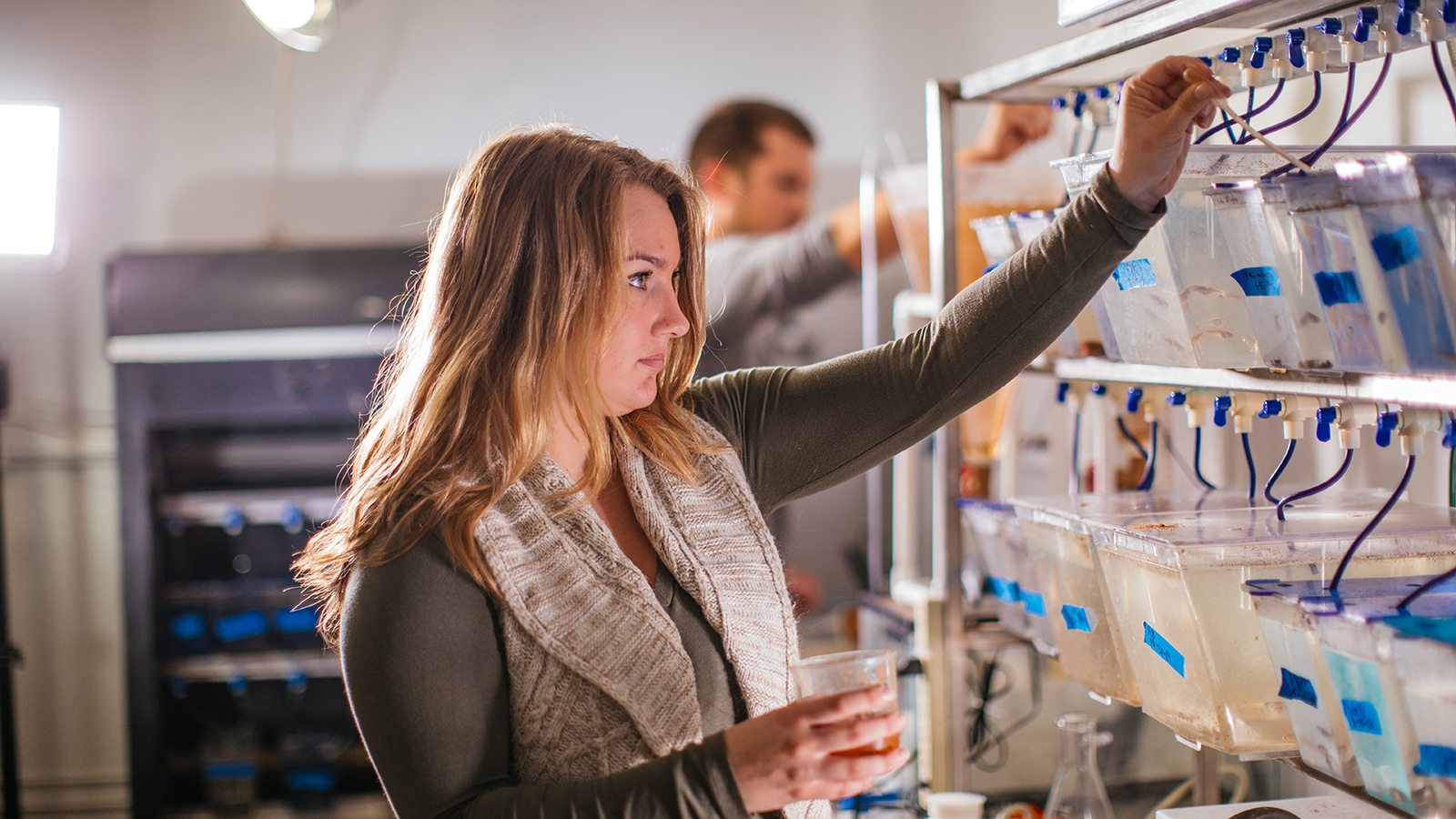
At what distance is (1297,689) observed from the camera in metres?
0.97

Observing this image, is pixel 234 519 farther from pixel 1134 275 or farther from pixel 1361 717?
pixel 1361 717

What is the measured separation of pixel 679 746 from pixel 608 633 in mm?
129

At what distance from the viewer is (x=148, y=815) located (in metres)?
2.97

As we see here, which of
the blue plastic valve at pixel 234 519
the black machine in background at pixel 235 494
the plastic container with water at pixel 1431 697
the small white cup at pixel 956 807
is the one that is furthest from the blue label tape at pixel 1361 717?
the blue plastic valve at pixel 234 519

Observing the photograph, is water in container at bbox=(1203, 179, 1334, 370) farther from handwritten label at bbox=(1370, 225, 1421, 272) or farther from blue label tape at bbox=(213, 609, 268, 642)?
blue label tape at bbox=(213, 609, 268, 642)

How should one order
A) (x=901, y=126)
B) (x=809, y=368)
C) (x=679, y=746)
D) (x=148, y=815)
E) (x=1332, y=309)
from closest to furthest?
(x=1332, y=309), (x=679, y=746), (x=809, y=368), (x=148, y=815), (x=901, y=126)

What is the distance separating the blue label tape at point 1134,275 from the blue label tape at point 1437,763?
0.50 m

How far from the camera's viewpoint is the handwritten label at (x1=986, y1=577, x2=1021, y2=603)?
158 cm

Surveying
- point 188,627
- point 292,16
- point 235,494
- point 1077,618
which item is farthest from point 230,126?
point 1077,618

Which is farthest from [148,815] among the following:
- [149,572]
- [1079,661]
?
[1079,661]

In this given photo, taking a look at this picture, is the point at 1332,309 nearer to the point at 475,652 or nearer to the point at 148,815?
the point at 475,652

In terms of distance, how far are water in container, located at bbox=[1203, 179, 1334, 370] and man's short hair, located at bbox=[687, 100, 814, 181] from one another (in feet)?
8.74

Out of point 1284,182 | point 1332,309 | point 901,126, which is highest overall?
point 901,126

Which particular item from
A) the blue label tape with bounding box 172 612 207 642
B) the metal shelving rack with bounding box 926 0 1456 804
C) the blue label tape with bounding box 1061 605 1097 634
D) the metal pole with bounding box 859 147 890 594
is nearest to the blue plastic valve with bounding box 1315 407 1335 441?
the metal shelving rack with bounding box 926 0 1456 804
